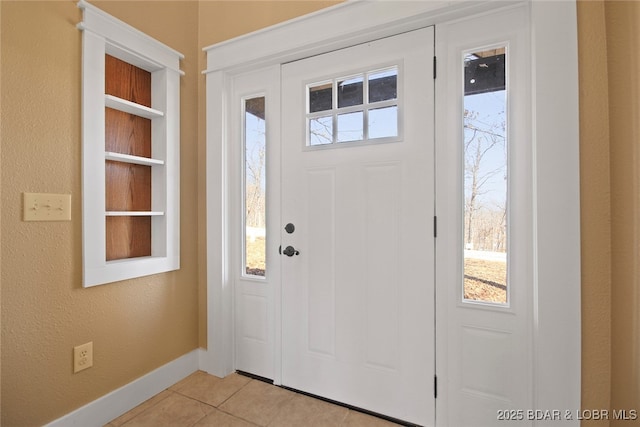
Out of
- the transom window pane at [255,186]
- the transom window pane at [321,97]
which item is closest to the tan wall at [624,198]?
the transom window pane at [321,97]

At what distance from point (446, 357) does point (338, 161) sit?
3.80 feet

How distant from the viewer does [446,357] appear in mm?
1456

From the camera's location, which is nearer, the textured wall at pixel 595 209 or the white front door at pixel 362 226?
the textured wall at pixel 595 209

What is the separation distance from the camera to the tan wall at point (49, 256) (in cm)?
123

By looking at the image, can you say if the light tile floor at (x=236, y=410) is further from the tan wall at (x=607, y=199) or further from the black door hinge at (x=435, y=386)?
the tan wall at (x=607, y=199)

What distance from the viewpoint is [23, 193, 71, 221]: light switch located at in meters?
1.27

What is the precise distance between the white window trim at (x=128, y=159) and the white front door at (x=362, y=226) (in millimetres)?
716

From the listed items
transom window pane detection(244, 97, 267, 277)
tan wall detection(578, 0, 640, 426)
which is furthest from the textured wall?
transom window pane detection(244, 97, 267, 277)

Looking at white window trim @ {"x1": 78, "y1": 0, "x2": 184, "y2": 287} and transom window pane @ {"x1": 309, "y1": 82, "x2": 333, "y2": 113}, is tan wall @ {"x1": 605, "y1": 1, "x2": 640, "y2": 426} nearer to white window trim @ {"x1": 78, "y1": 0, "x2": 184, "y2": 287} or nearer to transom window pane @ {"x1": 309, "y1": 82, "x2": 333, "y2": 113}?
transom window pane @ {"x1": 309, "y1": 82, "x2": 333, "y2": 113}

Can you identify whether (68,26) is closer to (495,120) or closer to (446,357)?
(495,120)

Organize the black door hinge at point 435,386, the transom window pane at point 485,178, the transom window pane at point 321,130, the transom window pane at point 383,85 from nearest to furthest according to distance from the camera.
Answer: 1. the transom window pane at point 485,178
2. the black door hinge at point 435,386
3. the transom window pane at point 383,85
4. the transom window pane at point 321,130

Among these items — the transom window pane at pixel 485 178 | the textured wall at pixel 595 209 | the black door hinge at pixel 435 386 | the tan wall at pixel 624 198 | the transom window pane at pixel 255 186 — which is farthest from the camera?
the transom window pane at pixel 255 186

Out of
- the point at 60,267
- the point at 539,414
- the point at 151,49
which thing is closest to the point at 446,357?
the point at 539,414

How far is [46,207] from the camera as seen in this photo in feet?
4.35
